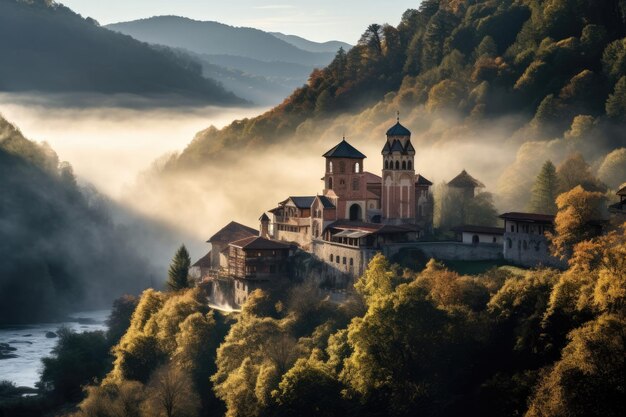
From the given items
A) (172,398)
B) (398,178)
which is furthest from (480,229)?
(172,398)

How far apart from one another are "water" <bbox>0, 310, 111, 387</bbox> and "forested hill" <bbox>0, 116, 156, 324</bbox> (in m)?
6.78

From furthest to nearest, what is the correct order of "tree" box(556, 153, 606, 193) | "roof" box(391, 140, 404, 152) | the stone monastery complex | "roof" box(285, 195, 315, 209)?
"roof" box(285, 195, 315, 209) < "roof" box(391, 140, 404, 152) < "tree" box(556, 153, 606, 193) < the stone monastery complex

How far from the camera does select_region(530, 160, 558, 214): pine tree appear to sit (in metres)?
97.1

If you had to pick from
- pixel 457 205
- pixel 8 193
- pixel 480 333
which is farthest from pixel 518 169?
pixel 8 193

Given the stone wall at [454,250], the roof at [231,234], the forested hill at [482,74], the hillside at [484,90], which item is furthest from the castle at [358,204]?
the forested hill at [482,74]

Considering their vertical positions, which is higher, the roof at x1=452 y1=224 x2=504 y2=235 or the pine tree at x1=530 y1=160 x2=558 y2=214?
the pine tree at x1=530 y1=160 x2=558 y2=214

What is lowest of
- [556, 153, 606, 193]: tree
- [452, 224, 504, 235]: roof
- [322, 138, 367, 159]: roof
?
[452, 224, 504, 235]: roof

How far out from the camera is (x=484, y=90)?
460 ft

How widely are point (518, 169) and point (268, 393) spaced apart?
44.9 meters

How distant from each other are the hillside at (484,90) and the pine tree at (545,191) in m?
10.1

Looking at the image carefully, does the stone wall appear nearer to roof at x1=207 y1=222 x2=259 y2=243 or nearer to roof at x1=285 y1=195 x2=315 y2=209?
roof at x1=285 y1=195 x2=315 y2=209

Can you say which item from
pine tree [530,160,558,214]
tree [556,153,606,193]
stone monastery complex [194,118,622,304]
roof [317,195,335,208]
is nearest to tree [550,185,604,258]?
stone monastery complex [194,118,622,304]

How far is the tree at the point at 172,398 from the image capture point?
86812 millimetres

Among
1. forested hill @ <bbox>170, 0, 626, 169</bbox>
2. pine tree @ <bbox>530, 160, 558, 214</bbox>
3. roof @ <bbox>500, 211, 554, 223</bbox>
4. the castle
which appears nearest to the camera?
roof @ <bbox>500, 211, 554, 223</bbox>
